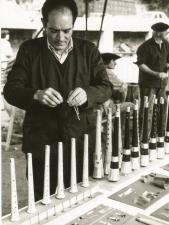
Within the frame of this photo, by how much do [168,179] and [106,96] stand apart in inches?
18.0

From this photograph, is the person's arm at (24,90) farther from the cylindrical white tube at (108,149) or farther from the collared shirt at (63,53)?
the cylindrical white tube at (108,149)

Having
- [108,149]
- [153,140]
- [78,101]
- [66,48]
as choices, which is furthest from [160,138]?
[66,48]

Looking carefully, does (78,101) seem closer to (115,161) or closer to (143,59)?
(115,161)

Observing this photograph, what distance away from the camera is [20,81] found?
1.71m

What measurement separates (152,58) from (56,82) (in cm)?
344

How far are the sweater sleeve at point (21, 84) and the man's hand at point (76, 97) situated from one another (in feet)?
0.53

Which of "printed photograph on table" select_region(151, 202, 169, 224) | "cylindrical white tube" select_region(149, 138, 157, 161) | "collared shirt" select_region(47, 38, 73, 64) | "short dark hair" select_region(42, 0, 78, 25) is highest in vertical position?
"short dark hair" select_region(42, 0, 78, 25)

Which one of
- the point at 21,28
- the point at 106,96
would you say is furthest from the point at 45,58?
the point at 21,28

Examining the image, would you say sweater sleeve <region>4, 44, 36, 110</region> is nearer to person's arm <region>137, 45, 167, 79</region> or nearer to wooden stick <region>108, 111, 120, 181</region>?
wooden stick <region>108, 111, 120, 181</region>

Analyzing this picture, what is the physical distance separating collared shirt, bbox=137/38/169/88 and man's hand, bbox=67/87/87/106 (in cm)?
350

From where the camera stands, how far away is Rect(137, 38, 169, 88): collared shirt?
4977 mm

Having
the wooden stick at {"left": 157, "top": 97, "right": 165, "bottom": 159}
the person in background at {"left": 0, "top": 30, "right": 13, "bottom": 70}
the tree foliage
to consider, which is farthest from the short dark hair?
the tree foliage

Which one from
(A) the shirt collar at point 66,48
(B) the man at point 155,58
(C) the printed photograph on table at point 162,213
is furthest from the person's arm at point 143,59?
(C) the printed photograph on table at point 162,213

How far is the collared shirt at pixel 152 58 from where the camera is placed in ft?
16.3
